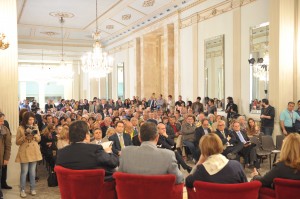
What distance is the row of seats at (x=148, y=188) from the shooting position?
8.34ft

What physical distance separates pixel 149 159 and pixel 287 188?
4.10 feet

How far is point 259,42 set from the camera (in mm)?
8836

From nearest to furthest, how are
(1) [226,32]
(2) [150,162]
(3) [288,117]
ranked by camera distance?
(2) [150,162], (3) [288,117], (1) [226,32]

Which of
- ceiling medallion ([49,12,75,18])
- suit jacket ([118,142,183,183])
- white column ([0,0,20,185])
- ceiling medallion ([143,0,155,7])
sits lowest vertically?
suit jacket ([118,142,183,183])

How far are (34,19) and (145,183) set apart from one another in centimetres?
1459

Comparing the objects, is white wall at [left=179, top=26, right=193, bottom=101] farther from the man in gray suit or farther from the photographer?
the man in gray suit

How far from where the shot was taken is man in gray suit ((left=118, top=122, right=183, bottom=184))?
9.71 feet

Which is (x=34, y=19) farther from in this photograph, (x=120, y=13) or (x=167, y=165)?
(x=167, y=165)

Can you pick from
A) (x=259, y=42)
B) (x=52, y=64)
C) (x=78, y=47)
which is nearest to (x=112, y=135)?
(x=259, y=42)

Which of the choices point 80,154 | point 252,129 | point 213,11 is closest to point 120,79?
point 213,11

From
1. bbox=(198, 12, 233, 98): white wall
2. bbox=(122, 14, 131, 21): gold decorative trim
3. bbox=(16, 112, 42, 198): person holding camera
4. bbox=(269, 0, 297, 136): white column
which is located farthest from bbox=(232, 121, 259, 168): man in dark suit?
bbox=(122, 14, 131, 21): gold decorative trim

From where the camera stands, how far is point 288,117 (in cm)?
764

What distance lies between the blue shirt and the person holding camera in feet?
18.9

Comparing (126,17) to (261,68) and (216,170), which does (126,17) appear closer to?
(261,68)
